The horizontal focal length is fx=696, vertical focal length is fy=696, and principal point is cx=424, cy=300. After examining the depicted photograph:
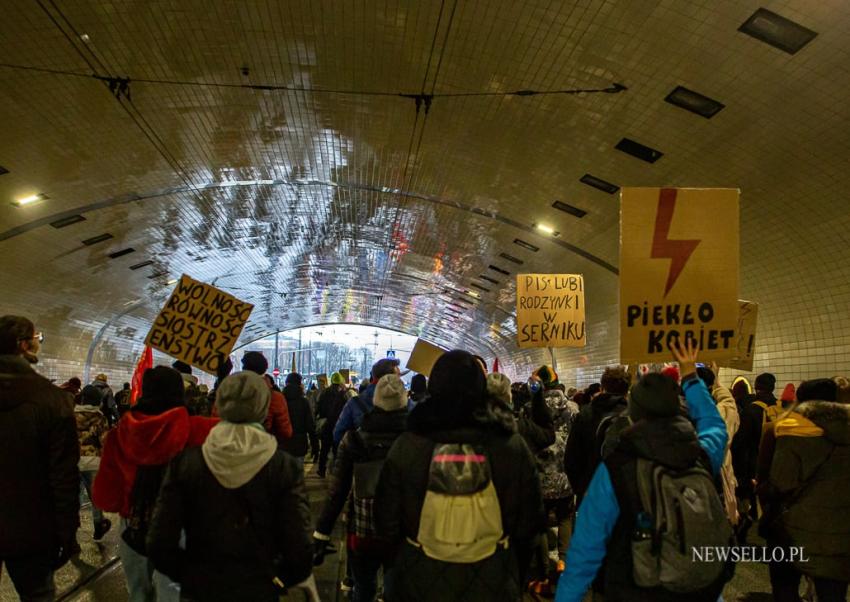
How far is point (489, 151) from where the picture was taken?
13164 mm

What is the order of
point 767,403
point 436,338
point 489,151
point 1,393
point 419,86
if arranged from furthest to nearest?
1. point 436,338
2. point 489,151
3. point 419,86
4. point 767,403
5. point 1,393

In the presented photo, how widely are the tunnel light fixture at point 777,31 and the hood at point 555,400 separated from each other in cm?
457

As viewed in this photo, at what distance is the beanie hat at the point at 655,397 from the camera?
290 centimetres

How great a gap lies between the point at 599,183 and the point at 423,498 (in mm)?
11005

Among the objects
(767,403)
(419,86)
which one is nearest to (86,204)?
(419,86)

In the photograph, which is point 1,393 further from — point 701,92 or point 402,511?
point 701,92

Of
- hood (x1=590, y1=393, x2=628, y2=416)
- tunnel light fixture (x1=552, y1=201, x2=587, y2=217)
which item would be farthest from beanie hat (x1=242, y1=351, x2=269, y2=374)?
tunnel light fixture (x1=552, y1=201, x2=587, y2=217)

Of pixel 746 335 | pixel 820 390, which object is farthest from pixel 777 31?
pixel 820 390

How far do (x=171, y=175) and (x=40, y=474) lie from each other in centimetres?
1230

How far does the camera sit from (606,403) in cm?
550

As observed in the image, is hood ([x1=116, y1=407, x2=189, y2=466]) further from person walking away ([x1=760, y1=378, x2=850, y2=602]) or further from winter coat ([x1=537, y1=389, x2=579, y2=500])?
winter coat ([x1=537, y1=389, x2=579, y2=500])

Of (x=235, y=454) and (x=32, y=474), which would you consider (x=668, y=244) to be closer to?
(x=235, y=454)

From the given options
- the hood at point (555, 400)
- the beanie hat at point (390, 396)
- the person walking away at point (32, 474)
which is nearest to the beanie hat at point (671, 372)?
the beanie hat at point (390, 396)

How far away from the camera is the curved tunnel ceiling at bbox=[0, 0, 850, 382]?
8.75 meters
